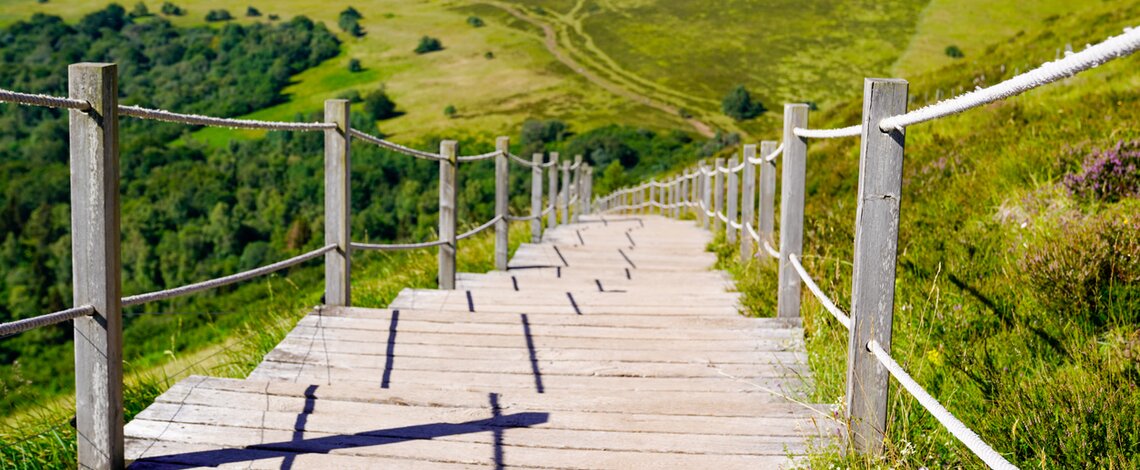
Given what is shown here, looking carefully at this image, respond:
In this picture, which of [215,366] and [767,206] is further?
[767,206]

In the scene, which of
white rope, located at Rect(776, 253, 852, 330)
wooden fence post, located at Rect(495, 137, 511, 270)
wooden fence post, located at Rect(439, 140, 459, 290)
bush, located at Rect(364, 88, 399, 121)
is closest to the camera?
white rope, located at Rect(776, 253, 852, 330)

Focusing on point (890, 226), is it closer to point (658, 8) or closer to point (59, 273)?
point (59, 273)

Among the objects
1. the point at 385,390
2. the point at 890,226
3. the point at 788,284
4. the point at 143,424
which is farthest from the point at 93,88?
the point at 788,284

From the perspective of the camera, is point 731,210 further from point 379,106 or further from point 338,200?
point 379,106

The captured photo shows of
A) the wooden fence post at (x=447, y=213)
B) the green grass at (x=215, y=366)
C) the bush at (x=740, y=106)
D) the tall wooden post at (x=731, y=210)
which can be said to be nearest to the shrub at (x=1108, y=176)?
the tall wooden post at (x=731, y=210)

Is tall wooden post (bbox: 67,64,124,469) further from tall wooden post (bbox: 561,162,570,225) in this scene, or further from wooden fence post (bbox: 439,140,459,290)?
tall wooden post (bbox: 561,162,570,225)

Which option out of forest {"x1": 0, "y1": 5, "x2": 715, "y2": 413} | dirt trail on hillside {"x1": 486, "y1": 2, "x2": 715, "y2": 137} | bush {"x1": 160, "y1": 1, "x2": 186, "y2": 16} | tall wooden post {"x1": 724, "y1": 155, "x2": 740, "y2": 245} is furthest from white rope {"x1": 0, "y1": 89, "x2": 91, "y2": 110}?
bush {"x1": 160, "y1": 1, "x2": 186, "y2": 16}

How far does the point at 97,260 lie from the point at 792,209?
3.16 meters

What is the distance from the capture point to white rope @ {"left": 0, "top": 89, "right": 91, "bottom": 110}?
2.55 metres

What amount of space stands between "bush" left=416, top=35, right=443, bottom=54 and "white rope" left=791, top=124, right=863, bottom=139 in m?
125

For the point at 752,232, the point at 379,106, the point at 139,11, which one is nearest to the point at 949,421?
the point at 752,232

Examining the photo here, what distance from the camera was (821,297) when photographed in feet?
12.2

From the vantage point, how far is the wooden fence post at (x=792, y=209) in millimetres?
4840

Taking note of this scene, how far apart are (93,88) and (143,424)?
46.4 inches
